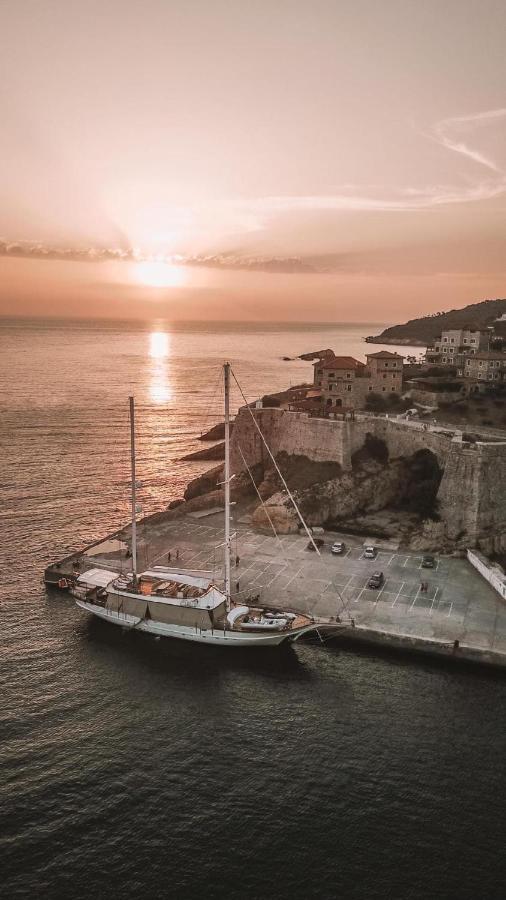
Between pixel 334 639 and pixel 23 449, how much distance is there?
59386 mm

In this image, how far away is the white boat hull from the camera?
115ft

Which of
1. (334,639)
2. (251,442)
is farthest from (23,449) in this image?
(334,639)

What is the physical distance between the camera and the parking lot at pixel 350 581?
36.3 meters

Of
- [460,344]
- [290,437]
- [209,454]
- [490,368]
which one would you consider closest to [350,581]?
[290,437]

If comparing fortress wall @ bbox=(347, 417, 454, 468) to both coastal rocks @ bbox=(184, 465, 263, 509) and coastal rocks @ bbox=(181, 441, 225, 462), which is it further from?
coastal rocks @ bbox=(181, 441, 225, 462)

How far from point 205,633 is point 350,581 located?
36.5 feet

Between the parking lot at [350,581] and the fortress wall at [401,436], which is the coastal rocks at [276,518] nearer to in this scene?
Result: the parking lot at [350,581]

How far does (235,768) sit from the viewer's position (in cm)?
2634

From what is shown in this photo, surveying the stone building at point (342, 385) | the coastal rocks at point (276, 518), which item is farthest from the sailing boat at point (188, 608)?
the stone building at point (342, 385)

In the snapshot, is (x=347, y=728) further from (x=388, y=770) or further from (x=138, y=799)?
(x=138, y=799)

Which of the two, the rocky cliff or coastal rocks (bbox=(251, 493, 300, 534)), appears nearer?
the rocky cliff

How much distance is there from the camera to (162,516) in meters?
55.4

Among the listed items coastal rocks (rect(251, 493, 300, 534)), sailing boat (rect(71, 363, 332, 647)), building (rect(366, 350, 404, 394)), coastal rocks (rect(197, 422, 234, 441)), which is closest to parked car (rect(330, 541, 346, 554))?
coastal rocks (rect(251, 493, 300, 534))

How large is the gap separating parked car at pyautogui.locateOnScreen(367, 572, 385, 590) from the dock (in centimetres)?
39
